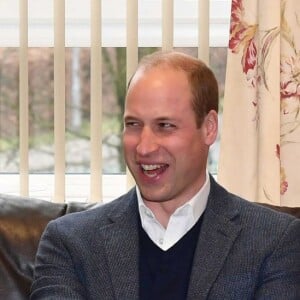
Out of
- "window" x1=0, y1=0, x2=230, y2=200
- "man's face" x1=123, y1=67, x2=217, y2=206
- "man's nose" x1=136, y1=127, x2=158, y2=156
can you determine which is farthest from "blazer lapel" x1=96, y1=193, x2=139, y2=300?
"window" x1=0, y1=0, x2=230, y2=200

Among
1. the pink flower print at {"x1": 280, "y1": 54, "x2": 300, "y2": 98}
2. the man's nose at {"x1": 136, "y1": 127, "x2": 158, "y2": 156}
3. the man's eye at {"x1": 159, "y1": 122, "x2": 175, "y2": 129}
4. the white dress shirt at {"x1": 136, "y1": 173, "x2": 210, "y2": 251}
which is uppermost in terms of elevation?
the pink flower print at {"x1": 280, "y1": 54, "x2": 300, "y2": 98}

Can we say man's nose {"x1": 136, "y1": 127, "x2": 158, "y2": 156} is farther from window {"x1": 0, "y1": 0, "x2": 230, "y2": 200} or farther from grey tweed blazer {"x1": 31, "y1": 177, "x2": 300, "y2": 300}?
window {"x1": 0, "y1": 0, "x2": 230, "y2": 200}

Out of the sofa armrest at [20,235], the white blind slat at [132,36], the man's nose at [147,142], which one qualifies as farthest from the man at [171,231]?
the white blind slat at [132,36]

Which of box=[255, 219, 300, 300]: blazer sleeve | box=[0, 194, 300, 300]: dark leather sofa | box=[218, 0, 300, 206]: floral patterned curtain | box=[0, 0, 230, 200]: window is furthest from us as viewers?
box=[0, 0, 230, 200]: window

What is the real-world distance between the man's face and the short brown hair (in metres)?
0.02

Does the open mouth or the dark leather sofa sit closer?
the open mouth

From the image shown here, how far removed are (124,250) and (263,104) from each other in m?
0.91

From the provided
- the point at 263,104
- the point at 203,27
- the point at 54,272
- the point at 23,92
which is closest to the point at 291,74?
the point at 263,104

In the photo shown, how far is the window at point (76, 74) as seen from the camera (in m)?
2.76

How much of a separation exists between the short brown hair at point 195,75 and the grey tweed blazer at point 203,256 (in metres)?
0.21

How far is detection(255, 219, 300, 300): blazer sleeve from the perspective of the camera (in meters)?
1.81

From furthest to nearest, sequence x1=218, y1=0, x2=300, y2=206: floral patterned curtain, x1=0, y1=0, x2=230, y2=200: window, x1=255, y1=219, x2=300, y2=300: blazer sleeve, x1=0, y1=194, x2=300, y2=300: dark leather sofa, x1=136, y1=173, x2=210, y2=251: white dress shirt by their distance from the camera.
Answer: x1=0, y1=0, x2=230, y2=200: window < x1=218, y1=0, x2=300, y2=206: floral patterned curtain < x1=0, y1=194, x2=300, y2=300: dark leather sofa < x1=136, y1=173, x2=210, y2=251: white dress shirt < x1=255, y1=219, x2=300, y2=300: blazer sleeve

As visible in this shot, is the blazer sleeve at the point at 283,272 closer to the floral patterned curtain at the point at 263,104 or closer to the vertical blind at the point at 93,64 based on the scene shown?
the floral patterned curtain at the point at 263,104

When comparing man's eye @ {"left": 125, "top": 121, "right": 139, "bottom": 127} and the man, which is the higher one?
man's eye @ {"left": 125, "top": 121, "right": 139, "bottom": 127}
